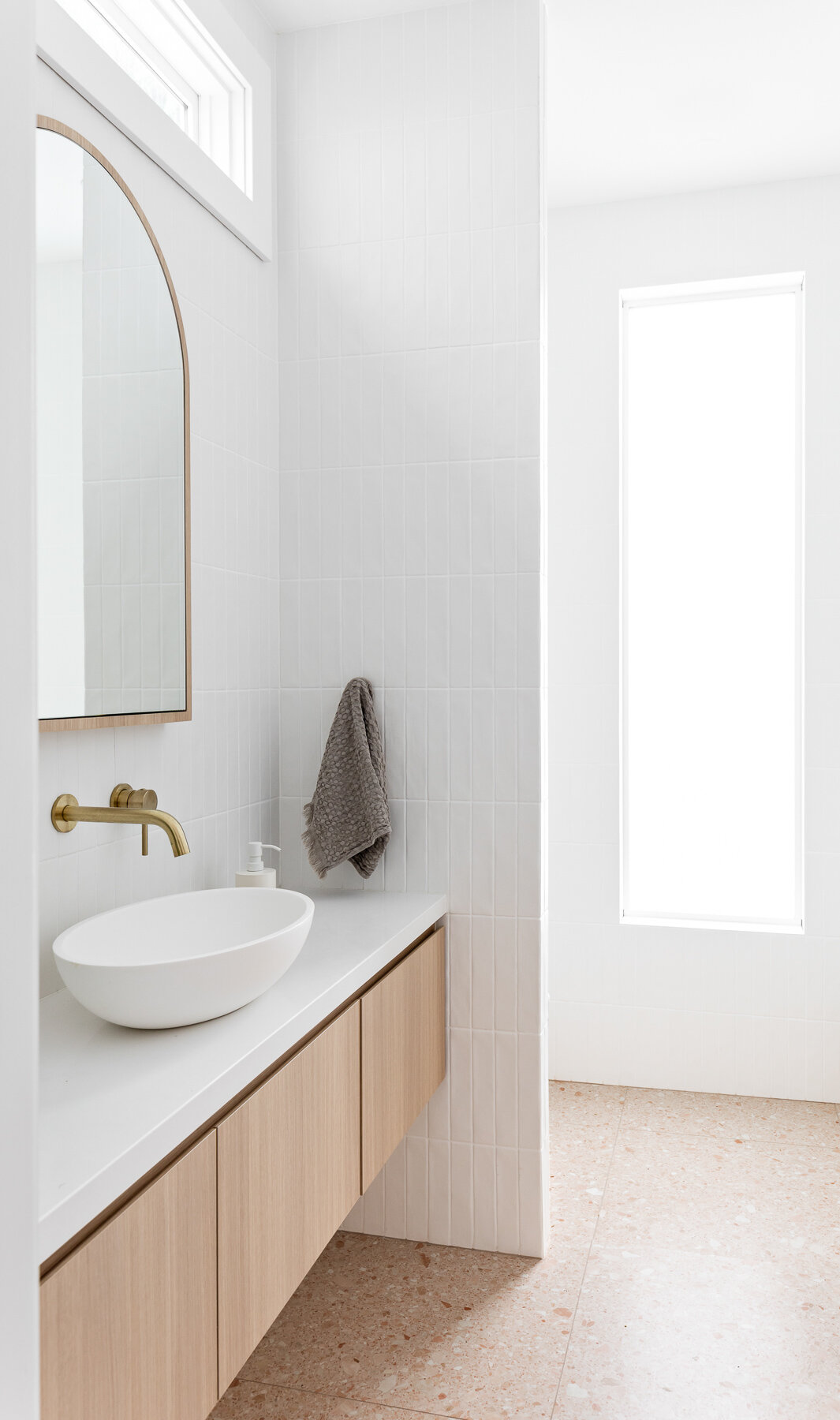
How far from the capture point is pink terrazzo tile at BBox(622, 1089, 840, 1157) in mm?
2799

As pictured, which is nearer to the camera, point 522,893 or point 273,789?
point 522,893

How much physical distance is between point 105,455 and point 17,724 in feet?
3.83

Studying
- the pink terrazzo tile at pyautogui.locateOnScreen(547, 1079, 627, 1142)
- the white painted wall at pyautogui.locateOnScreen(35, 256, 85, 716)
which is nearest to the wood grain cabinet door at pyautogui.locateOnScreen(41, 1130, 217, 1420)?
the white painted wall at pyautogui.locateOnScreen(35, 256, 85, 716)

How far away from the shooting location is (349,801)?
7.05 feet

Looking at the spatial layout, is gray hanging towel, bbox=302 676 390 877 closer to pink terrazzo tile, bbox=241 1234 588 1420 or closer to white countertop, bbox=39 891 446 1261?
white countertop, bbox=39 891 446 1261

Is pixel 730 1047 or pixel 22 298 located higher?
pixel 22 298

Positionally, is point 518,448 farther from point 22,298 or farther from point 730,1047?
point 730,1047

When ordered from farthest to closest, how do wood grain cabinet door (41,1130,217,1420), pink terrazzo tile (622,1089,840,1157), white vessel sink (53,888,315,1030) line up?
pink terrazzo tile (622,1089,840,1157) → white vessel sink (53,888,315,1030) → wood grain cabinet door (41,1130,217,1420)

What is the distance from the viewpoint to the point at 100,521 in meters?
1.58

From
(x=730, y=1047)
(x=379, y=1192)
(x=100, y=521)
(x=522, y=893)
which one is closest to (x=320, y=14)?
(x=100, y=521)

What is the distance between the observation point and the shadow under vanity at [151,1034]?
36.9 inches

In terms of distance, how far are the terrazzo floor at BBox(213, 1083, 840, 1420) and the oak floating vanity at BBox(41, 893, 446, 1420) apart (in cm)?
44

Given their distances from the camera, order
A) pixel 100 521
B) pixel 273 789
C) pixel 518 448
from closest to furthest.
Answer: pixel 100 521 → pixel 518 448 → pixel 273 789

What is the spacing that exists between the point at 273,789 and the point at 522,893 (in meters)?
0.63
